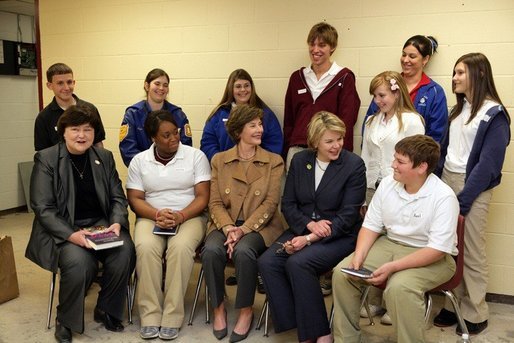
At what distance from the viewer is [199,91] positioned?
13.4 feet

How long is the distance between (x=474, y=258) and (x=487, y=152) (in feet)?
2.15

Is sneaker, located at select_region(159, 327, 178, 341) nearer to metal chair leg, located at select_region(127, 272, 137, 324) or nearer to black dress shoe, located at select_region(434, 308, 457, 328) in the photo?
metal chair leg, located at select_region(127, 272, 137, 324)

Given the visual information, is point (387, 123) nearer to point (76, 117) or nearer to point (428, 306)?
point (428, 306)

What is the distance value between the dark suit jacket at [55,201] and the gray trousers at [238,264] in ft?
2.02

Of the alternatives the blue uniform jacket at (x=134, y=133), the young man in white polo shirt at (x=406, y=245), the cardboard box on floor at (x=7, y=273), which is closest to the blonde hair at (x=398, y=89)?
the young man in white polo shirt at (x=406, y=245)

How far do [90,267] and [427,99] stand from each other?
2.29 m

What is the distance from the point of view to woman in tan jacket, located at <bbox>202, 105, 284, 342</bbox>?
2.88 metres

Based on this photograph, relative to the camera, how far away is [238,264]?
2.81 m

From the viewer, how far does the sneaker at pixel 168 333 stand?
2.82 metres

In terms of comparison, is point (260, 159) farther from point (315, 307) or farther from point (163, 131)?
point (315, 307)

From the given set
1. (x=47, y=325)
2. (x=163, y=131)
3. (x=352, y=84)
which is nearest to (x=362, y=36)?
(x=352, y=84)

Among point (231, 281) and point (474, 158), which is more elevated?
point (474, 158)

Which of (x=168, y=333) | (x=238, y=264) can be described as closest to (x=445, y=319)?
(x=238, y=264)

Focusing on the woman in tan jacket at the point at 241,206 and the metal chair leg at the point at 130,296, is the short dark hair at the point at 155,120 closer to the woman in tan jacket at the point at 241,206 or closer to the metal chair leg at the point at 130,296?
the woman in tan jacket at the point at 241,206
